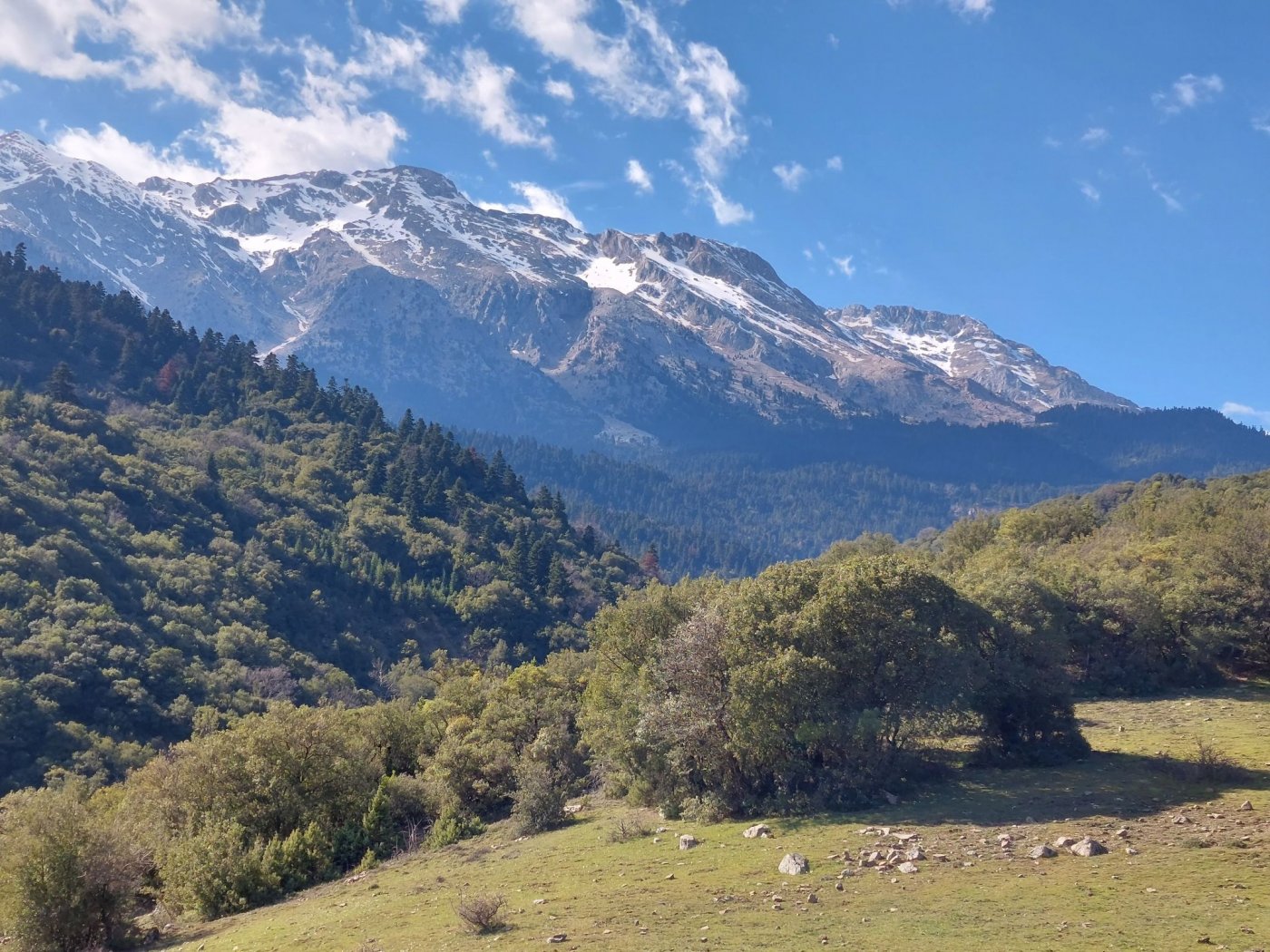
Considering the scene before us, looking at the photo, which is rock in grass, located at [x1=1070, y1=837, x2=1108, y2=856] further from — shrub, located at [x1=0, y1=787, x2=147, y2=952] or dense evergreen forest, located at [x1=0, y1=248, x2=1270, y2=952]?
shrub, located at [x1=0, y1=787, x2=147, y2=952]

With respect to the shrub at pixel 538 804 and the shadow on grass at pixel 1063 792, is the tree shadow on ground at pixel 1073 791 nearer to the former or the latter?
the shadow on grass at pixel 1063 792

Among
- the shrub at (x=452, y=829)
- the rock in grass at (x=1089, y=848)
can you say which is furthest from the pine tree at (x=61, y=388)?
the rock in grass at (x=1089, y=848)

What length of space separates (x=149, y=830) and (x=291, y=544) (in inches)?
3837

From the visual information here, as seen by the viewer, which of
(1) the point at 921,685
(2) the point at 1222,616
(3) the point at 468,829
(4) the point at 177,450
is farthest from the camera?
(4) the point at 177,450

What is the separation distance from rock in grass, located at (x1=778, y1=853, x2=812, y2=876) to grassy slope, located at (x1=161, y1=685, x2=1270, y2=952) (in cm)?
33

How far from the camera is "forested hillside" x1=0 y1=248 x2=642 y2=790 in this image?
3196 inches

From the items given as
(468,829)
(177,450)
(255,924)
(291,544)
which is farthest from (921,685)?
(177,450)

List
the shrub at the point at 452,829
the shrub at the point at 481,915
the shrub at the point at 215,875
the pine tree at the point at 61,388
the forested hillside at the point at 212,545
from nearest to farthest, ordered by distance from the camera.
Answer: the shrub at the point at 481,915 → the shrub at the point at 215,875 → the shrub at the point at 452,829 → the forested hillside at the point at 212,545 → the pine tree at the point at 61,388

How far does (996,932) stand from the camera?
18891mm

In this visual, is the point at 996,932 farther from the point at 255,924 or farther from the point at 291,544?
the point at 291,544

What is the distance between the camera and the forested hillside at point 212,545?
81.2 meters

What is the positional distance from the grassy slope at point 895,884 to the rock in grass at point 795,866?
0.33m

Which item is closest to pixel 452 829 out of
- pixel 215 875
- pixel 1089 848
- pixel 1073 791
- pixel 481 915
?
pixel 215 875

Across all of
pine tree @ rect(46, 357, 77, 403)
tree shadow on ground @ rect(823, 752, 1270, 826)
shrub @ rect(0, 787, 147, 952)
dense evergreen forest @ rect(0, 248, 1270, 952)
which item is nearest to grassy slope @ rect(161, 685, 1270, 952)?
tree shadow on ground @ rect(823, 752, 1270, 826)
